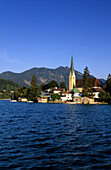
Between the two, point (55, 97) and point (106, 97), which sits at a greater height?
point (55, 97)

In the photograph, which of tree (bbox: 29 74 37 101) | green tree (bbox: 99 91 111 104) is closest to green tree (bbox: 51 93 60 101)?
tree (bbox: 29 74 37 101)

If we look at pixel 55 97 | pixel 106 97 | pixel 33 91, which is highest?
pixel 33 91

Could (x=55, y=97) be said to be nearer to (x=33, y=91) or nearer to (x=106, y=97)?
(x=33, y=91)

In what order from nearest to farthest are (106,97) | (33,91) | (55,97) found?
(106,97) < (33,91) < (55,97)

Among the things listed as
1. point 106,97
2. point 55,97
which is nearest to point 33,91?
point 55,97

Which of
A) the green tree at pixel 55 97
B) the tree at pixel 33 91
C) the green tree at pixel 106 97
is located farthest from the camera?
the green tree at pixel 55 97

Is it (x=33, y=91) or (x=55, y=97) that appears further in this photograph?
(x=55, y=97)

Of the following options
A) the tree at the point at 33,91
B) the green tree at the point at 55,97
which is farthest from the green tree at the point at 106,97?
the tree at the point at 33,91

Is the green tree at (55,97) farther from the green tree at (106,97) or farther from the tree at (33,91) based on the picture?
the green tree at (106,97)

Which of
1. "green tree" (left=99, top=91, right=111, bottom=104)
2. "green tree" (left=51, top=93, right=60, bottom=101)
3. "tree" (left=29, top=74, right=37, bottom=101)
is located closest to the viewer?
"green tree" (left=99, top=91, right=111, bottom=104)

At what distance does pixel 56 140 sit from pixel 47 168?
8.46 meters

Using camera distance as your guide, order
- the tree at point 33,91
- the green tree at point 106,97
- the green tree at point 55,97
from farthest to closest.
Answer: the green tree at point 55,97, the tree at point 33,91, the green tree at point 106,97

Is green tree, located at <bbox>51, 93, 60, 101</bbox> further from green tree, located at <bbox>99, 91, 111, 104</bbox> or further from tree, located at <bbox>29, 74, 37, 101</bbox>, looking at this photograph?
Result: green tree, located at <bbox>99, 91, 111, 104</bbox>

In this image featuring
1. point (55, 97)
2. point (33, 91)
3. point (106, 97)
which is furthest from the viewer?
point (55, 97)
